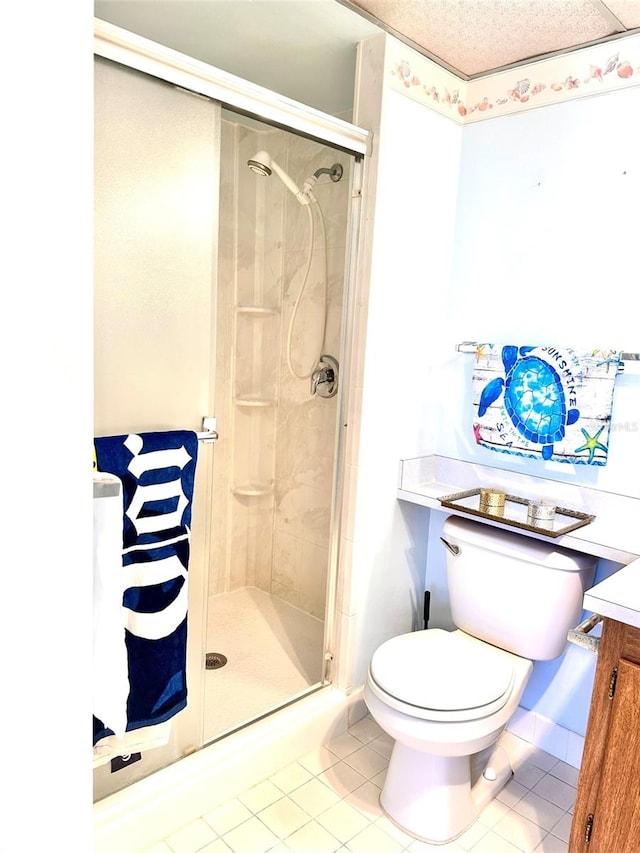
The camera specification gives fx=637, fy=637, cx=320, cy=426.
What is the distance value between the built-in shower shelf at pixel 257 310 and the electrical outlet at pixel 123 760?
1729 millimetres

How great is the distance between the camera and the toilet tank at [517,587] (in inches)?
72.4

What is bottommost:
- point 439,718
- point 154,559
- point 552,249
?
point 439,718

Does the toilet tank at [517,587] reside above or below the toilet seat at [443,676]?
above

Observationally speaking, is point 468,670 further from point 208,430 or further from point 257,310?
point 257,310

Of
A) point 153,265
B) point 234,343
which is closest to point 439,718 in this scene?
point 153,265

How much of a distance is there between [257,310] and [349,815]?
1.88 meters

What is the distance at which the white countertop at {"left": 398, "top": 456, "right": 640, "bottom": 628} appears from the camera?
142cm

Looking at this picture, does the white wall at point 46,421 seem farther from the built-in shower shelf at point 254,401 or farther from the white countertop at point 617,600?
the built-in shower shelf at point 254,401

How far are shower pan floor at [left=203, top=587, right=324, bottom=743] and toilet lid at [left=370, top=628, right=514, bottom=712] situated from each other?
51 centimetres

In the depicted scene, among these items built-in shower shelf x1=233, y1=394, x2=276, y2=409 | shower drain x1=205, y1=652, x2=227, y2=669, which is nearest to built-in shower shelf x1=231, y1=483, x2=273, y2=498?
built-in shower shelf x1=233, y1=394, x2=276, y2=409

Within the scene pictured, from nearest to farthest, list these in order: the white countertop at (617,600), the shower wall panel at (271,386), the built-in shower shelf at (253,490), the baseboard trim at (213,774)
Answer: the white countertop at (617,600) → the baseboard trim at (213,774) → the shower wall panel at (271,386) → the built-in shower shelf at (253,490)

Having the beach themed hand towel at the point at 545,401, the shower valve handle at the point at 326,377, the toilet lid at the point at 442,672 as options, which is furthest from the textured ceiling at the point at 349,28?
the toilet lid at the point at 442,672

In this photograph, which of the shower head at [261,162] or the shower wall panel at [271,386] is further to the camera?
the shower wall panel at [271,386]

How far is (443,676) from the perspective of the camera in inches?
68.8
